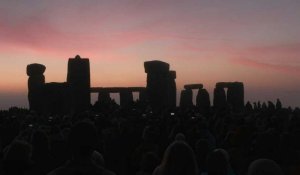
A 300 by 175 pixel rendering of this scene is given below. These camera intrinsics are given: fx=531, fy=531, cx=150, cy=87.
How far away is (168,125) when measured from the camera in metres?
14.3

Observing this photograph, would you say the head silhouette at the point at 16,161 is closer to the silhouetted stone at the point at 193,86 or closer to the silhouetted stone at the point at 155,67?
the silhouetted stone at the point at 155,67

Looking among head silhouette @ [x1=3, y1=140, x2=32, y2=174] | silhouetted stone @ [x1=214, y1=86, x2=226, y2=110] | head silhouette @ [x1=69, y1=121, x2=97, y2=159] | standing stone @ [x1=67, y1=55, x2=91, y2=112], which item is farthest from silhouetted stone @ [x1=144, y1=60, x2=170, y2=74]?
head silhouette @ [x1=69, y1=121, x2=97, y2=159]

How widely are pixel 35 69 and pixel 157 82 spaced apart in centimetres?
859

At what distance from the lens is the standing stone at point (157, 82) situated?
34.9 metres

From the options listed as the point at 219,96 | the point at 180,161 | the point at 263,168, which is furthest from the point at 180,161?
the point at 219,96

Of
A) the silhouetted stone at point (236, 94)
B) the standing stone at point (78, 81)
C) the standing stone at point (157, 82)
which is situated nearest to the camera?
the standing stone at point (78, 81)

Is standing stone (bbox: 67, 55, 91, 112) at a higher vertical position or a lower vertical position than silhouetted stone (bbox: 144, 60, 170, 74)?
lower

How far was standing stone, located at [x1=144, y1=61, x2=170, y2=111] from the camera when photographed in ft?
115

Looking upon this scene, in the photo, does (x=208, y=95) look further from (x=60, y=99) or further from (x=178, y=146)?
(x=178, y=146)

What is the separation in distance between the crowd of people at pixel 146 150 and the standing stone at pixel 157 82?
19.2 meters

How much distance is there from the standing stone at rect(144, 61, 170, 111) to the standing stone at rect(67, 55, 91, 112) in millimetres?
5344

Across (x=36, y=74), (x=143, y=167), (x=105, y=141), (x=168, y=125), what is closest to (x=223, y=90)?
(x=36, y=74)

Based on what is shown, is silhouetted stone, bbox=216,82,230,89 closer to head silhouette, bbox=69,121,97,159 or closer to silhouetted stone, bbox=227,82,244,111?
silhouetted stone, bbox=227,82,244,111

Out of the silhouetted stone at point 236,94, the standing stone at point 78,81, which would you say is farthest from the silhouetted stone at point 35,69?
the silhouetted stone at point 236,94
